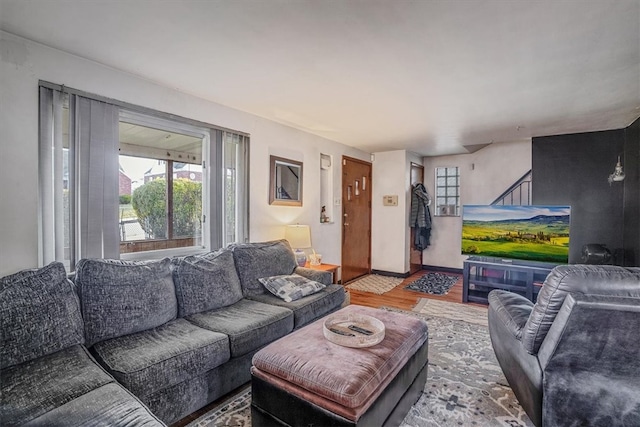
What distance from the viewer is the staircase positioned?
5094 mm

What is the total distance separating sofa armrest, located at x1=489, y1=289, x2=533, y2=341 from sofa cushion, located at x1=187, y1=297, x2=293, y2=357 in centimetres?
149

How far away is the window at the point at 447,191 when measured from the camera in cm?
601

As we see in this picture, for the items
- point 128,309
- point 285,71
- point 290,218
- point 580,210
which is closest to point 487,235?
point 580,210

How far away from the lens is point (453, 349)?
274 cm

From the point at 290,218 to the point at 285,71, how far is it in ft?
6.52

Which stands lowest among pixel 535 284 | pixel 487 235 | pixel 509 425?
pixel 509 425

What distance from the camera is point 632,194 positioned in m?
3.75

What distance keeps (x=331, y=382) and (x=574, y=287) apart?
1.20m

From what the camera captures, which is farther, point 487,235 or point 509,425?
point 487,235

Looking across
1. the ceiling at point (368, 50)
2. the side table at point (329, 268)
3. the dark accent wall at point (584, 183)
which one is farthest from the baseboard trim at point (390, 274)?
the ceiling at point (368, 50)

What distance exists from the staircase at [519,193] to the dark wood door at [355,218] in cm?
228

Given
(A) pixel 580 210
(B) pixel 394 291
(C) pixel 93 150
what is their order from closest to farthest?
(C) pixel 93 150
(A) pixel 580 210
(B) pixel 394 291

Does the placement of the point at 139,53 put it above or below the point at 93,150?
above

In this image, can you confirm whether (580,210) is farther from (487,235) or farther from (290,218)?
(290,218)
